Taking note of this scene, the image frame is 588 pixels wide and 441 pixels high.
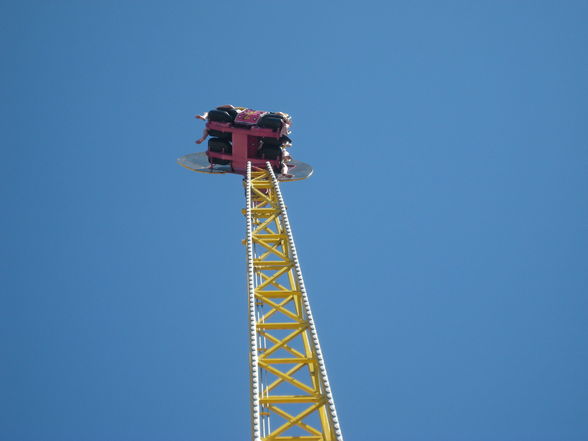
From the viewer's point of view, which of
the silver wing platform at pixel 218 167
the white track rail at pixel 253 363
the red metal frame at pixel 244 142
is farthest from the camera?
the silver wing platform at pixel 218 167

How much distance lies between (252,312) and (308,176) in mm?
13100

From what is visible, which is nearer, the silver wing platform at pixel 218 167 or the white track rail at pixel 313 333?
the white track rail at pixel 313 333

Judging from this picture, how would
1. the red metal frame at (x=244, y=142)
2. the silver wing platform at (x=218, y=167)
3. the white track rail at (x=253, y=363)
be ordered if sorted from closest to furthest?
the white track rail at (x=253, y=363) → the red metal frame at (x=244, y=142) → the silver wing platform at (x=218, y=167)

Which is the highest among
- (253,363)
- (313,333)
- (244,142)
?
(244,142)

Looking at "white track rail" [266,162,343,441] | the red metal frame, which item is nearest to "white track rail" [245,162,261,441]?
"white track rail" [266,162,343,441]

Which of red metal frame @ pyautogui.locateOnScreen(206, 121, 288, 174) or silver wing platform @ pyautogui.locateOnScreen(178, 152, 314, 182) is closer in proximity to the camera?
red metal frame @ pyautogui.locateOnScreen(206, 121, 288, 174)

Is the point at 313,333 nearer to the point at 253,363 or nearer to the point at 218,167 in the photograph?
the point at 253,363

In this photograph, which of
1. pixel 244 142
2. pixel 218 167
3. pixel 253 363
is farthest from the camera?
pixel 218 167

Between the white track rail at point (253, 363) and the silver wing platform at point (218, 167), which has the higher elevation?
the silver wing platform at point (218, 167)

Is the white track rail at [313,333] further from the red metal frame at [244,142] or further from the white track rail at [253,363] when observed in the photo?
the red metal frame at [244,142]

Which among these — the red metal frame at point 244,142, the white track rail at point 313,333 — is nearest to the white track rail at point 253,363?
the white track rail at point 313,333

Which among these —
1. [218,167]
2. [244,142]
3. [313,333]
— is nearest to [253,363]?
[313,333]

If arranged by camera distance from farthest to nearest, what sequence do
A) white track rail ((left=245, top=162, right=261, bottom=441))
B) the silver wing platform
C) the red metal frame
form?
the silver wing platform < the red metal frame < white track rail ((left=245, top=162, right=261, bottom=441))

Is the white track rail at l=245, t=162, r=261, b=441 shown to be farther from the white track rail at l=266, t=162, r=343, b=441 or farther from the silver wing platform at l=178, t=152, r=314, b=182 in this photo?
the silver wing platform at l=178, t=152, r=314, b=182
